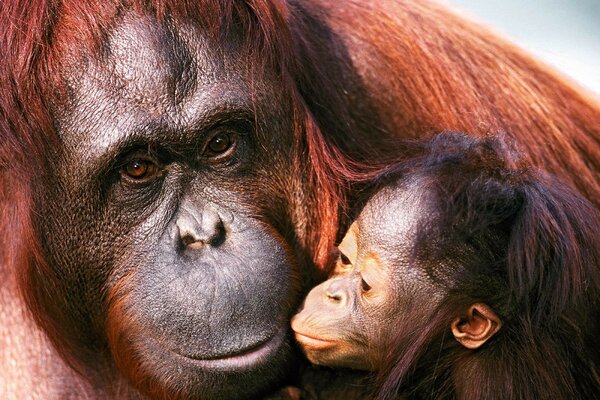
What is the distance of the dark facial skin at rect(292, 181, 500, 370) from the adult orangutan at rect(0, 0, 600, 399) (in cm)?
11

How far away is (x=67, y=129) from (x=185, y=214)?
1.30ft

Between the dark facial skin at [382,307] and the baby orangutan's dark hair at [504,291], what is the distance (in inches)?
1.0

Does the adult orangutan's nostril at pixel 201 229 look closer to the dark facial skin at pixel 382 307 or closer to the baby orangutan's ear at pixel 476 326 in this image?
the dark facial skin at pixel 382 307

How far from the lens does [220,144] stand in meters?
2.70

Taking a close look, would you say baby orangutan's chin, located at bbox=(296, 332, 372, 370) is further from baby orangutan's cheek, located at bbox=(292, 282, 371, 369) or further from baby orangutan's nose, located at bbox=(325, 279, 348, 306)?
baby orangutan's nose, located at bbox=(325, 279, 348, 306)

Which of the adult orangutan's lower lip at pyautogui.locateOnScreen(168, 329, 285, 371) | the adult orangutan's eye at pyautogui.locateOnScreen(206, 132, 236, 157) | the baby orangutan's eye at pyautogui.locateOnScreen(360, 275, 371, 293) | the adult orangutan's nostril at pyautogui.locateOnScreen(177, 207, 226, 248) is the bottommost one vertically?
the adult orangutan's lower lip at pyautogui.locateOnScreen(168, 329, 285, 371)

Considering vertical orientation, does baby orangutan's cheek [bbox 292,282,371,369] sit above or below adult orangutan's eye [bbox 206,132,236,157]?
below

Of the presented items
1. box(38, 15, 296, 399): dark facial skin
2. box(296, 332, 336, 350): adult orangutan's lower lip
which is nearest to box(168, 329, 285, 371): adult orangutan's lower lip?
box(38, 15, 296, 399): dark facial skin

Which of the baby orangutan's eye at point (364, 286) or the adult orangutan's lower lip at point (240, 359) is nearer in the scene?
the adult orangutan's lower lip at point (240, 359)

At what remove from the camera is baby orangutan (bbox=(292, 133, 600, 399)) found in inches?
104

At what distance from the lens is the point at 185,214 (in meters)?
2.61

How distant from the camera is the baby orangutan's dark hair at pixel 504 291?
263cm

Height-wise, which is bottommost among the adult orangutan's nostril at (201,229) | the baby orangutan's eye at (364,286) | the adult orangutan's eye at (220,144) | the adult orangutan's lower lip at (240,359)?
the adult orangutan's lower lip at (240,359)

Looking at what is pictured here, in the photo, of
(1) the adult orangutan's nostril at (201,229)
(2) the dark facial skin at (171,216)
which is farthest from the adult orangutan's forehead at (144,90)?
(1) the adult orangutan's nostril at (201,229)
